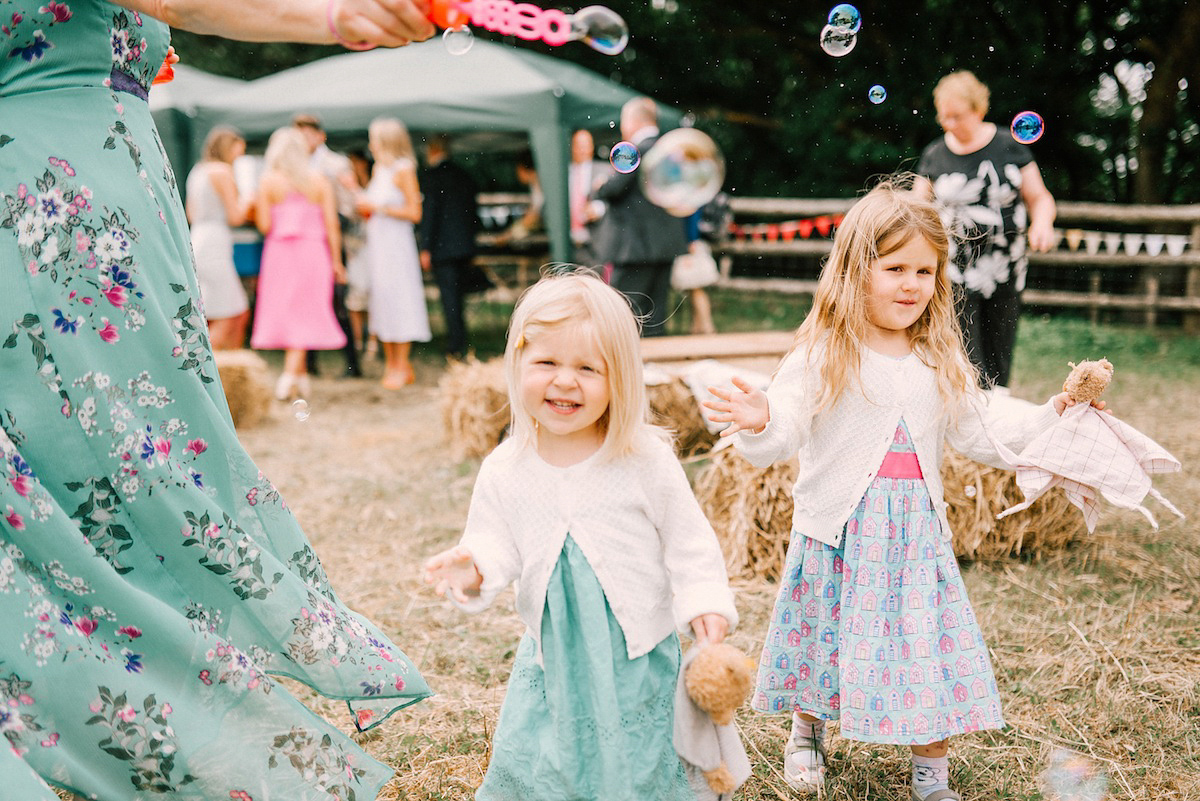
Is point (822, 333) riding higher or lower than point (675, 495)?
higher

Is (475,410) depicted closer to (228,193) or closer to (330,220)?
(330,220)

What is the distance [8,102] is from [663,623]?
1.50 metres

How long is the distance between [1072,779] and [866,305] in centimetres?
126

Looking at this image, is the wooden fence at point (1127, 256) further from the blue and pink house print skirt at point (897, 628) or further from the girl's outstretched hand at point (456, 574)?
the girl's outstretched hand at point (456, 574)

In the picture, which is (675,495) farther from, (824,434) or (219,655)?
(219,655)

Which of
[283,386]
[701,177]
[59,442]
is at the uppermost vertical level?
[701,177]

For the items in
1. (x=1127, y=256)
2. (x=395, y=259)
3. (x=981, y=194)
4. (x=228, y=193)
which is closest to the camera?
(x=981, y=194)

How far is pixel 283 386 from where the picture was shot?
317 inches

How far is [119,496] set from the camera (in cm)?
190

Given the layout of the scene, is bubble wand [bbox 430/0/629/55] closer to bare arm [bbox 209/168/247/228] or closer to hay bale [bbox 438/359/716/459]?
hay bale [bbox 438/359/716/459]

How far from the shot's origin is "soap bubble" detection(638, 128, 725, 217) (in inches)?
169

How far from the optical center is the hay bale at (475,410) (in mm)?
5973

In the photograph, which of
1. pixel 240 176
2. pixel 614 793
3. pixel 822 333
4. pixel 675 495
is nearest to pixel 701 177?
pixel 822 333

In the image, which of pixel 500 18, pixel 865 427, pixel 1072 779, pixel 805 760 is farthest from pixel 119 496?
pixel 1072 779
